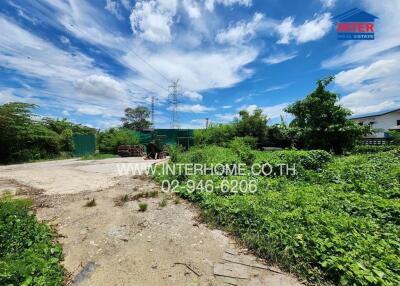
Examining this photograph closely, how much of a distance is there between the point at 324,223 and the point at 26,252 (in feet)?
11.9

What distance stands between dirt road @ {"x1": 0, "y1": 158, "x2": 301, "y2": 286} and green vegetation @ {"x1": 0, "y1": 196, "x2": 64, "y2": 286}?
0.21 m

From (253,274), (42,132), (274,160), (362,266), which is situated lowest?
(253,274)

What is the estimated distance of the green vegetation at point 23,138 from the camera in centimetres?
1112

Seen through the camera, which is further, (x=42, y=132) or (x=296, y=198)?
(x=42, y=132)

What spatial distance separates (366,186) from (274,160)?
2358mm

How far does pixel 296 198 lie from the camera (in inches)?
150

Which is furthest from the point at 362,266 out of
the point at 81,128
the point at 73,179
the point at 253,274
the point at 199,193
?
the point at 81,128

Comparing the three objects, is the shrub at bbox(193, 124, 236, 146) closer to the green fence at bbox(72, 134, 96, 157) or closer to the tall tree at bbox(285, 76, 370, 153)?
the tall tree at bbox(285, 76, 370, 153)

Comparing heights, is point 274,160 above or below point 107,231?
above

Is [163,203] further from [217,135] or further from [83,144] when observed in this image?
[83,144]

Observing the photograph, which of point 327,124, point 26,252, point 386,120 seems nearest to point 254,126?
A: point 327,124

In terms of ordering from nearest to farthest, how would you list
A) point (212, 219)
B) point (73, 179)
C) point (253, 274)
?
point (253, 274) < point (212, 219) < point (73, 179)

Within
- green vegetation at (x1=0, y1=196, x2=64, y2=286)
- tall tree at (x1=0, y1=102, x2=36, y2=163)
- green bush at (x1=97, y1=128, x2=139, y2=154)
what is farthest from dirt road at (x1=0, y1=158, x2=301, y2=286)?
green bush at (x1=97, y1=128, x2=139, y2=154)

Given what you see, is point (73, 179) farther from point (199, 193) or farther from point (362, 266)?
point (362, 266)
